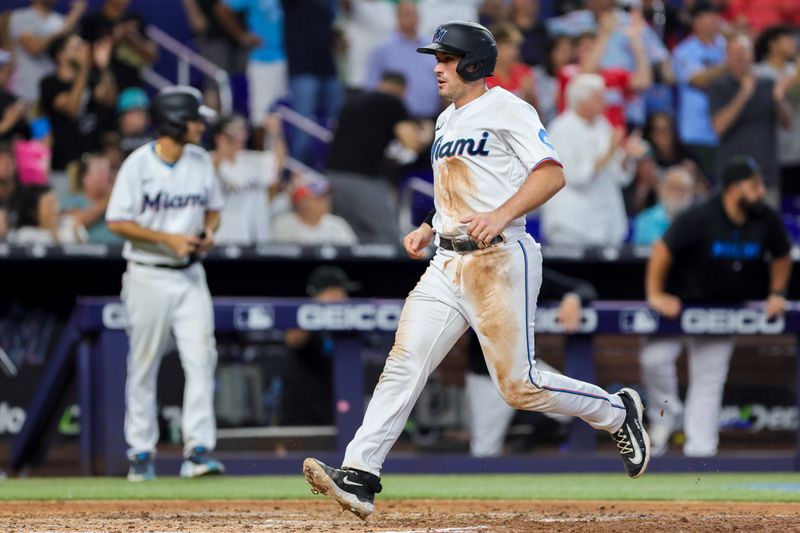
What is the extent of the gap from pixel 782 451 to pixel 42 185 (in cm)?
546

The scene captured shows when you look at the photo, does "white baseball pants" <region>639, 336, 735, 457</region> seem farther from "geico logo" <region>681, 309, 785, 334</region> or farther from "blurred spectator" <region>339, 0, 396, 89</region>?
"blurred spectator" <region>339, 0, 396, 89</region>

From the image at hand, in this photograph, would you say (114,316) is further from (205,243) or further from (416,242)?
(416,242)

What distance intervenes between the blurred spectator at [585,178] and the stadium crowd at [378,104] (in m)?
0.01

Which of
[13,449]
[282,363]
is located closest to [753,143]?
[282,363]

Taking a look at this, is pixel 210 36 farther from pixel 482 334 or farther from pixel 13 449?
pixel 482 334

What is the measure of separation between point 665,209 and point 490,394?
10.0 feet

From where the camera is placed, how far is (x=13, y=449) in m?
8.70

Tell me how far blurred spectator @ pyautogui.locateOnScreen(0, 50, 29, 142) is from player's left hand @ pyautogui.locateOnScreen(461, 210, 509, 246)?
633 cm

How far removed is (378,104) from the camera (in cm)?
1016

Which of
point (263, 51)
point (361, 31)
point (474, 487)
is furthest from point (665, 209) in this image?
point (474, 487)

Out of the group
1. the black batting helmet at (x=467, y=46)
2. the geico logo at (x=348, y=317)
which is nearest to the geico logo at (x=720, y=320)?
the geico logo at (x=348, y=317)

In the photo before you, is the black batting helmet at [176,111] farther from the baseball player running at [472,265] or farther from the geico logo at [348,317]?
the baseball player running at [472,265]

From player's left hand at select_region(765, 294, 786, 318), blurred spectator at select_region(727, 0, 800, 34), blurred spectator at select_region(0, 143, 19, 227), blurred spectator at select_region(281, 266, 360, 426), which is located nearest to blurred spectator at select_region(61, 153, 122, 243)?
blurred spectator at select_region(0, 143, 19, 227)

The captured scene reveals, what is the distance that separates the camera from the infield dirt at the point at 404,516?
208 inches
